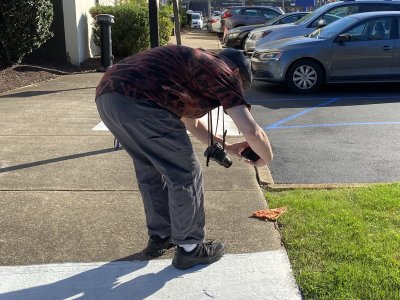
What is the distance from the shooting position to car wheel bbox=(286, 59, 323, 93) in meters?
9.89

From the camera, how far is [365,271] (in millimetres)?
3107

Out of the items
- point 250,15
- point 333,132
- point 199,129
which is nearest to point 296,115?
point 333,132

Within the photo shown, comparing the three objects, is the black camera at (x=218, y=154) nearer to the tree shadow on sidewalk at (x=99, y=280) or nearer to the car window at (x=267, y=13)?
the tree shadow on sidewalk at (x=99, y=280)

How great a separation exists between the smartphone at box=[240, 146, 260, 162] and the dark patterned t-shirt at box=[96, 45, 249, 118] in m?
0.34

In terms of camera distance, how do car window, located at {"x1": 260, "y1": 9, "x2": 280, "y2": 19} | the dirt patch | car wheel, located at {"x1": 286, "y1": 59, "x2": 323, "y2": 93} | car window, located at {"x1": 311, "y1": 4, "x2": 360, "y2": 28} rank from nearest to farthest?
1. car wheel, located at {"x1": 286, "y1": 59, "x2": 323, "y2": 93}
2. the dirt patch
3. car window, located at {"x1": 311, "y1": 4, "x2": 360, "y2": 28}
4. car window, located at {"x1": 260, "y1": 9, "x2": 280, "y2": 19}

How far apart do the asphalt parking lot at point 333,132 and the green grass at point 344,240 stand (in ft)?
2.46

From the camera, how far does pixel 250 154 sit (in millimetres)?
3031

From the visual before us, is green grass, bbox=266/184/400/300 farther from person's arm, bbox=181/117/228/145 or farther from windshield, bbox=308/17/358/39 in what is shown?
windshield, bbox=308/17/358/39

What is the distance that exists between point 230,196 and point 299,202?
609mm

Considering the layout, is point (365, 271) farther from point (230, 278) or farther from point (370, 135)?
point (370, 135)

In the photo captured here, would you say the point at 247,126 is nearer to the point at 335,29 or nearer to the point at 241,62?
the point at 241,62

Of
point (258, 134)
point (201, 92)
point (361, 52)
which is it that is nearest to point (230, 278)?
point (258, 134)

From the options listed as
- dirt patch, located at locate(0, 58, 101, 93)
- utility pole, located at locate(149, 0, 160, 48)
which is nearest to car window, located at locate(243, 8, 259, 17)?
dirt patch, located at locate(0, 58, 101, 93)

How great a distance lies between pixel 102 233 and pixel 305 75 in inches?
275
